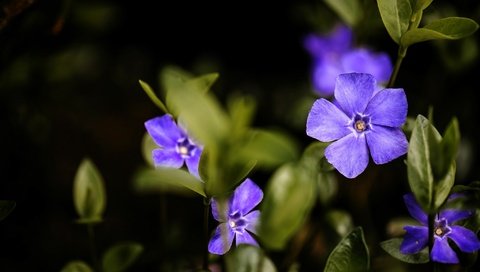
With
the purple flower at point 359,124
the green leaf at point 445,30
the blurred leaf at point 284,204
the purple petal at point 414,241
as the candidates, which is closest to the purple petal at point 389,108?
the purple flower at point 359,124

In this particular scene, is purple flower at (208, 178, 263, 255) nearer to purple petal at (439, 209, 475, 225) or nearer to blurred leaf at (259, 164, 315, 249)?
blurred leaf at (259, 164, 315, 249)

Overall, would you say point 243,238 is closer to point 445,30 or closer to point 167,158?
point 167,158

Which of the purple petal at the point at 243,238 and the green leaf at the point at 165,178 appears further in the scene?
the purple petal at the point at 243,238

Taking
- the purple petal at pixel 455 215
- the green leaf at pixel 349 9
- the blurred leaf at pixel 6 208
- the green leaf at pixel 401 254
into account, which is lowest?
the green leaf at pixel 401 254

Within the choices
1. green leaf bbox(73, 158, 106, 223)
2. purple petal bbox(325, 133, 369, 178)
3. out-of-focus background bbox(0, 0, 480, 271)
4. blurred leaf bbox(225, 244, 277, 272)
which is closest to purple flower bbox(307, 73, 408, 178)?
purple petal bbox(325, 133, 369, 178)

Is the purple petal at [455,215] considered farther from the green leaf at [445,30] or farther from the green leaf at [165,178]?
the green leaf at [165,178]

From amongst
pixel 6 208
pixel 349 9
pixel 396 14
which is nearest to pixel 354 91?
pixel 396 14
